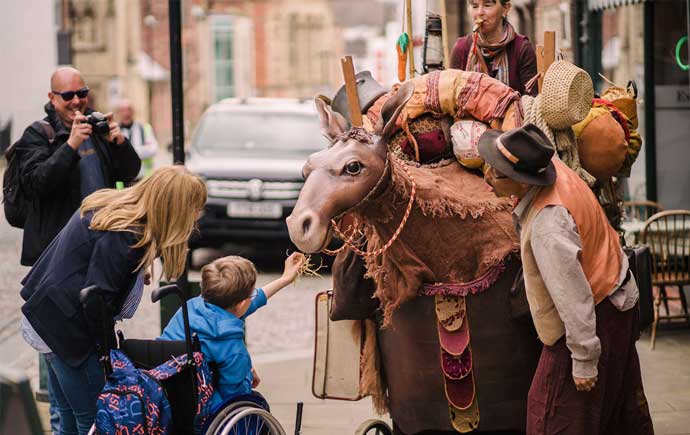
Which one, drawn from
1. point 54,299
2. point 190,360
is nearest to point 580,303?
point 190,360

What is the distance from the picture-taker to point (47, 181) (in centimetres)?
652

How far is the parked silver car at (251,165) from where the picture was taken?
14242mm

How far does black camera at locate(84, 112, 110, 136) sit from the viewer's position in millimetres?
6645

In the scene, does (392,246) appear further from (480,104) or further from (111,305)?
(111,305)

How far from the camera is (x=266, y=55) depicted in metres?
59.4

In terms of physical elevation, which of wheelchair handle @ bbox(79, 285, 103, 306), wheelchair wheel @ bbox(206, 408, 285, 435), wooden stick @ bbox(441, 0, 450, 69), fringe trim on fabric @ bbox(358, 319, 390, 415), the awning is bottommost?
wheelchair wheel @ bbox(206, 408, 285, 435)

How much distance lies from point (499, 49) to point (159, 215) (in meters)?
1.91

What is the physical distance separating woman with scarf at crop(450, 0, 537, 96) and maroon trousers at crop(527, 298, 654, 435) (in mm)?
1474

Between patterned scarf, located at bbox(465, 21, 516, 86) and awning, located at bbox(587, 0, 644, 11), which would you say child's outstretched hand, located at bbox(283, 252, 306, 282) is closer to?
patterned scarf, located at bbox(465, 21, 516, 86)

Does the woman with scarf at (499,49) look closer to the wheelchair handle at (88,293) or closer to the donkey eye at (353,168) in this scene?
the donkey eye at (353,168)

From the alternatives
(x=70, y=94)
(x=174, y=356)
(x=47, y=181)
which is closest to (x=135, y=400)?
(x=174, y=356)

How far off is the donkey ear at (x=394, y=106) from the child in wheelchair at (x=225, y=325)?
1057mm

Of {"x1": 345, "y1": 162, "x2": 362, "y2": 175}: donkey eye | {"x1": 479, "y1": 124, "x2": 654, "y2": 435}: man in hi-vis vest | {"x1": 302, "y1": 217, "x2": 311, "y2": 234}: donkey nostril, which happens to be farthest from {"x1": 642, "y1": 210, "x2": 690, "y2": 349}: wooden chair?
{"x1": 302, "y1": 217, "x2": 311, "y2": 234}: donkey nostril

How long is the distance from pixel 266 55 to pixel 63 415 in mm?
54553
